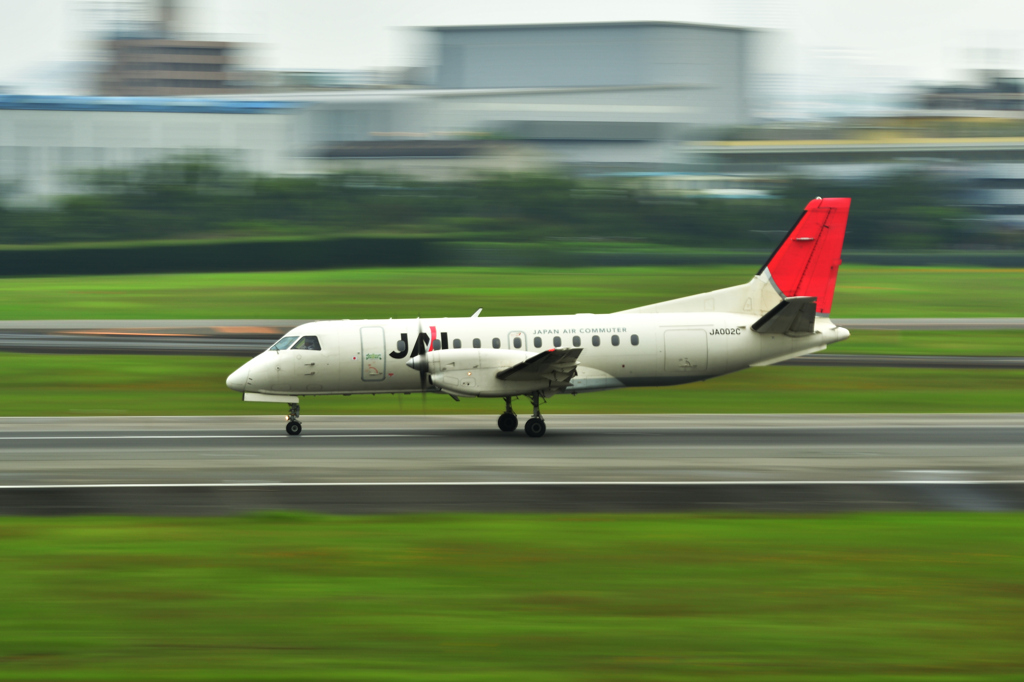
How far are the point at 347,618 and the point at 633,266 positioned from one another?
60.7 m

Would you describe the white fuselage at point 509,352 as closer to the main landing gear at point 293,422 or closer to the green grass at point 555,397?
the main landing gear at point 293,422

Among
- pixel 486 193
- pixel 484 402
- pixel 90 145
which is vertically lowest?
pixel 484 402

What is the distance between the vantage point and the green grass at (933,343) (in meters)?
39.7

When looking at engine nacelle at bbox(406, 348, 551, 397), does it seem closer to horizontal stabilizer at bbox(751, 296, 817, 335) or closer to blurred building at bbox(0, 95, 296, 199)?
horizontal stabilizer at bbox(751, 296, 817, 335)

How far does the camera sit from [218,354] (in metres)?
37.1

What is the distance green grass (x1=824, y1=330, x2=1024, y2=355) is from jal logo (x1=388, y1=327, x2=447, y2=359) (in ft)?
72.1

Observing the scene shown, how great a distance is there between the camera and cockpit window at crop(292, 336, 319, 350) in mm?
23016

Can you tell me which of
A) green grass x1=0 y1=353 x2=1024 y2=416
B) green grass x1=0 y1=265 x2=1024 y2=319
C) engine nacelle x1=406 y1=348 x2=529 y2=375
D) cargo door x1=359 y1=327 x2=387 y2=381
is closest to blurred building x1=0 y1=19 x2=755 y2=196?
green grass x1=0 y1=265 x2=1024 y2=319

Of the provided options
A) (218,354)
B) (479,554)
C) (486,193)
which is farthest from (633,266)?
(479,554)

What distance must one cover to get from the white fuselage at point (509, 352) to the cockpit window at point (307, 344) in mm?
75

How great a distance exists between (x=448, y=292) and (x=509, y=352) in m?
34.6

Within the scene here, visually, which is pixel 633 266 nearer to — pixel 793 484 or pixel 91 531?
pixel 793 484

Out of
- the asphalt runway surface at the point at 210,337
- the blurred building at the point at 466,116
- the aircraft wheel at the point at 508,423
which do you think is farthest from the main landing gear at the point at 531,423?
the blurred building at the point at 466,116

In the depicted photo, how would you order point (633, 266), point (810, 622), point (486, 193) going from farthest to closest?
point (486, 193) < point (633, 266) < point (810, 622)
